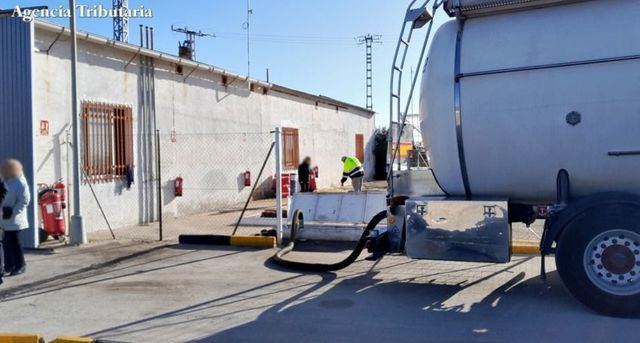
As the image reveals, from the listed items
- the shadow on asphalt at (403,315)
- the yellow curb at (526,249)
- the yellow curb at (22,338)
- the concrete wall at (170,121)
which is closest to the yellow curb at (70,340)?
the yellow curb at (22,338)

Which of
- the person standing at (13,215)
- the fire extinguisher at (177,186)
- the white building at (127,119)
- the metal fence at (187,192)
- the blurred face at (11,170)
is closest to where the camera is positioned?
the person standing at (13,215)

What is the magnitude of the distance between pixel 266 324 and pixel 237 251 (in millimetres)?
4408

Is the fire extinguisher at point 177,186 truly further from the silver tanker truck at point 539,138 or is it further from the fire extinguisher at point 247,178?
the silver tanker truck at point 539,138

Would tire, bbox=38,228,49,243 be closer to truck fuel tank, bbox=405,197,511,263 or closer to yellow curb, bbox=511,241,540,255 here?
truck fuel tank, bbox=405,197,511,263

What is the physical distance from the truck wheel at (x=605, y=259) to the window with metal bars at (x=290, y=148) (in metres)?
15.8

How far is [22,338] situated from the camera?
19.4 feet

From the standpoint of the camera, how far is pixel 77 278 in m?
8.90

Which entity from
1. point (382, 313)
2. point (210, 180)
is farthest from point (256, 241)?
point (210, 180)

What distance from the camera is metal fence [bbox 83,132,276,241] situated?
42.2ft

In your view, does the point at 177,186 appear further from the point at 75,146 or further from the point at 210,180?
the point at 75,146

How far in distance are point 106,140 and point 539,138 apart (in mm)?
9464

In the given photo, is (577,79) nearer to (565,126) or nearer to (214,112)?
(565,126)

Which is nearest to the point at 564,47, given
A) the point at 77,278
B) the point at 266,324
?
the point at 266,324

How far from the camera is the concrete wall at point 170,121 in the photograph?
38.8ft
